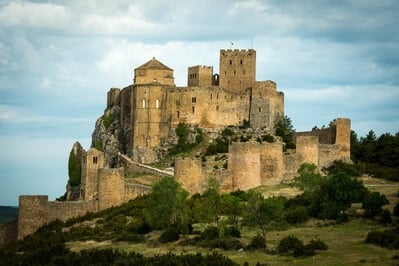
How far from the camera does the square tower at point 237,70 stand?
76.4 metres

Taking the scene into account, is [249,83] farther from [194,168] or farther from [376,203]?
[376,203]

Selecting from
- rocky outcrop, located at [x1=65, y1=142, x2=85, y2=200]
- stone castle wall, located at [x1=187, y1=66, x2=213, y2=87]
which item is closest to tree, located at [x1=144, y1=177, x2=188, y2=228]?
rocky outcrop, located at [x1=65, y1=142, x2=85, y2=200]

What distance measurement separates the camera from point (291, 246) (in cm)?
3834

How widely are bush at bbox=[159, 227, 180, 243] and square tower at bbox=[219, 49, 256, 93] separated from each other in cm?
3255

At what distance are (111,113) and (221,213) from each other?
31.0 meters

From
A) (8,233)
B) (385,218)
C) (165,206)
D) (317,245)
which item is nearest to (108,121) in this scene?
(8,233)

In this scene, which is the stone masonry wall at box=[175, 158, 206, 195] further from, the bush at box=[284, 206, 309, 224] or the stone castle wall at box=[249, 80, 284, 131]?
the stone castle wall at box=[249, 80, 284, 131]

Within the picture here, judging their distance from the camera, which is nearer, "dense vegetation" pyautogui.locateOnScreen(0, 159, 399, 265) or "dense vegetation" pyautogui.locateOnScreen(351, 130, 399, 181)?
"dense vegetation" pyautogui.locateOnScreen(0, 159, 399, 265)

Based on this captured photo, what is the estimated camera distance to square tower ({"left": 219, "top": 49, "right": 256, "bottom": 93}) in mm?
76375

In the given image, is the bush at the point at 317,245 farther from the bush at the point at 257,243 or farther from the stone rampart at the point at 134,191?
the stone rampart at the point at 134,191

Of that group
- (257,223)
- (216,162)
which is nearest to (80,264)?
(257,223)

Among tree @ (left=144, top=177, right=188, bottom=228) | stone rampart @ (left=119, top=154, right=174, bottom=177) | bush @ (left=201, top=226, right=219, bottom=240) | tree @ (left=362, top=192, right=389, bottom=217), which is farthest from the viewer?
stone rampart @ (left=119, top=154, right=174, bottom=177)

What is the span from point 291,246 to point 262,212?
6051 millimetres

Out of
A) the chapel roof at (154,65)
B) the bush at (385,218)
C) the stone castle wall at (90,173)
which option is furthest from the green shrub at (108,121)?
the bush at (385,218)
